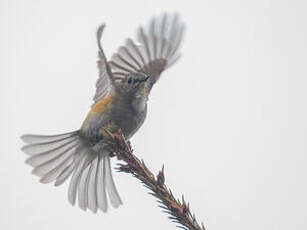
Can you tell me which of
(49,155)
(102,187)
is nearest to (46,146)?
(49,155)

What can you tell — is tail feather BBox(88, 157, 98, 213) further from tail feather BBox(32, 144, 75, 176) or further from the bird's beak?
the bird's beak

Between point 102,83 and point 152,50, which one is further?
point 152,50

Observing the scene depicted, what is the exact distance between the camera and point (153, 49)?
18.4ft

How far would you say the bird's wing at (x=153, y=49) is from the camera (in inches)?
210

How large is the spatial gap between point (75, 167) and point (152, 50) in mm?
1797

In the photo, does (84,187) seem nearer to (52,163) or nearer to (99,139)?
(52,163)

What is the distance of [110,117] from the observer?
4359 millimetres

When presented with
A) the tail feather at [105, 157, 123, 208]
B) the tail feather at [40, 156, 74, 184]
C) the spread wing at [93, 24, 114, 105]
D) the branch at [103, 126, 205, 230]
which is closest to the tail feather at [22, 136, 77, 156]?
the tail feather at [40, 156, 74, 184]

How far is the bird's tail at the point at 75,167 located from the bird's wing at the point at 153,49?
47.5 inches

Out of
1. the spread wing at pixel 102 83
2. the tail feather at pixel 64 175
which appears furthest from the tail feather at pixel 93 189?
the spread wing at pixel 102 83

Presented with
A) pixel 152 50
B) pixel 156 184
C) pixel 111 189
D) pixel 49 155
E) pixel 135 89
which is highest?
pixel 152 50

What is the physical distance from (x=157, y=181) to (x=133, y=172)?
0.30m

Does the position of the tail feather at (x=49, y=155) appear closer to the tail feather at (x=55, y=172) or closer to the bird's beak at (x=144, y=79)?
the tail feather at (x=55, y=172)

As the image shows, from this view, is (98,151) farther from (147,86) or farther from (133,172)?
(133,172)
